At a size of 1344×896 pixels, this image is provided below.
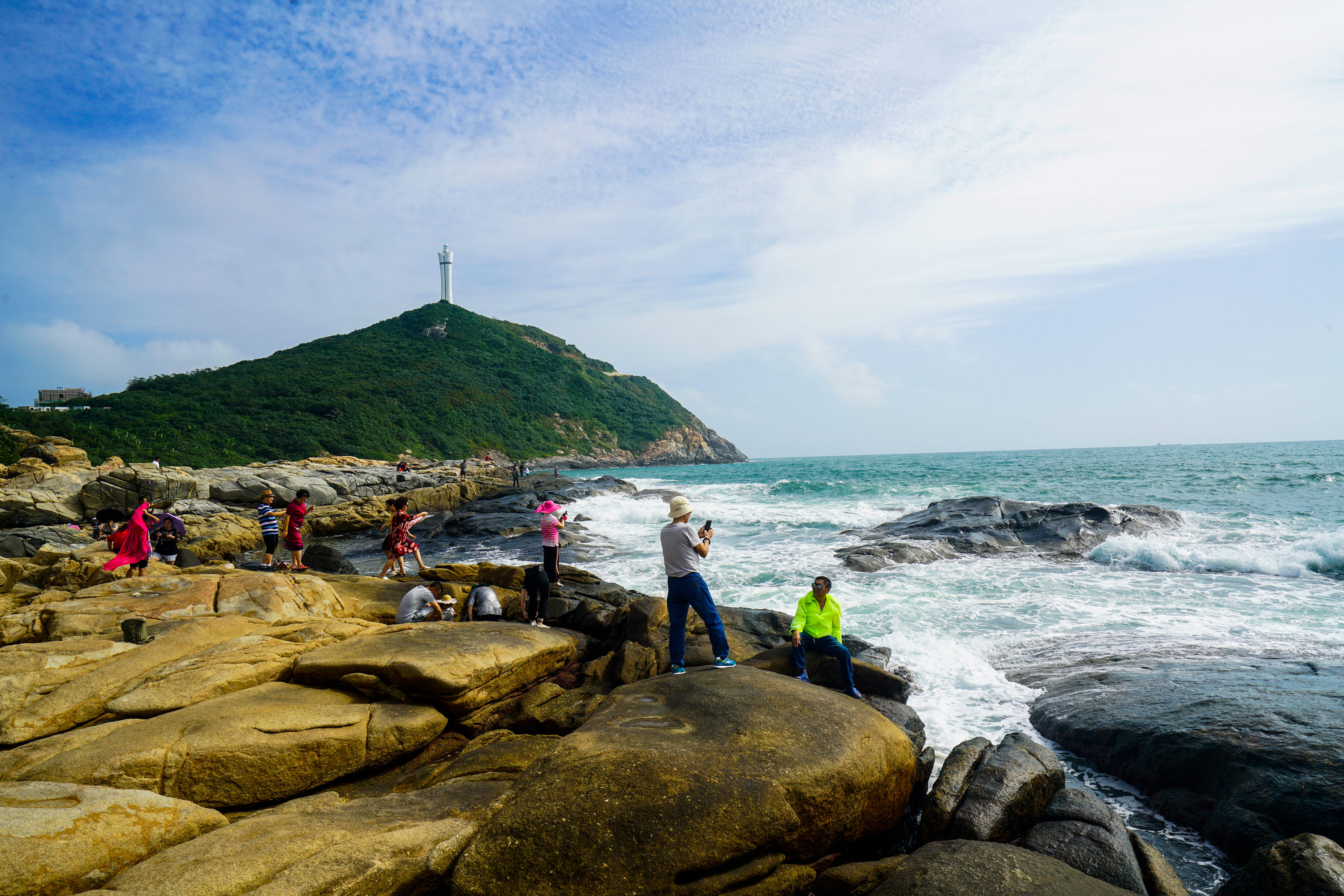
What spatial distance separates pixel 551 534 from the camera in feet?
33.2

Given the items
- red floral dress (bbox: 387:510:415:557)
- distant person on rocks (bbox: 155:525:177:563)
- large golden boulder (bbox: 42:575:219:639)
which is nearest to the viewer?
large golden boulder (bbox: 42:575:219:639)

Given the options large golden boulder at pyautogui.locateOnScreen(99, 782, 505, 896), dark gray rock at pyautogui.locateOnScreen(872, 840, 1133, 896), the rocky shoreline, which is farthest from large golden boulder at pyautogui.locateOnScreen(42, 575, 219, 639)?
dark gray rock at pyautogui.locateOnScreen(872, 840, 1133, 896)

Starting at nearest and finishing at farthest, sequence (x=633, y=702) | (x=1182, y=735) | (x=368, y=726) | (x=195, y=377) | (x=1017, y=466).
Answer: (x=633, y=702), (x=368, y=726), (x=1182, y=735), (x=1017, y=466), (x=195, y=377)

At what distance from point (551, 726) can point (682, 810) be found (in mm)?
2944

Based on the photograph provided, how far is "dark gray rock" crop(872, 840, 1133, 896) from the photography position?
135 inches

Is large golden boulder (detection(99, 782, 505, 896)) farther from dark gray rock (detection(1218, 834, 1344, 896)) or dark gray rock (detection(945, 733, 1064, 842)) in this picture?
dark gray rock (detection(1218, 834, 1344, 896))

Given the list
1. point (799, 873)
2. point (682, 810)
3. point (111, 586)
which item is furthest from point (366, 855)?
point (111, 586)

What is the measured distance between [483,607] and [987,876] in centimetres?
718

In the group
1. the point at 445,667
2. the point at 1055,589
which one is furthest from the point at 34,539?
the point at 1055,589

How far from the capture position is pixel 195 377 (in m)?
72.8

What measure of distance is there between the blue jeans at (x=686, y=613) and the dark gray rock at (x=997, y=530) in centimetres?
999

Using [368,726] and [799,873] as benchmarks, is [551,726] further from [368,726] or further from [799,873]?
[799,873]

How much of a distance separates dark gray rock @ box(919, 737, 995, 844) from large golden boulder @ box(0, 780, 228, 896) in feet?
16.2

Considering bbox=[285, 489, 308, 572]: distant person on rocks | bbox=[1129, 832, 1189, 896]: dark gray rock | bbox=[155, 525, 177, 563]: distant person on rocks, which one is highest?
bbox=[285, 489, 308, 572]: distant person on rocks
